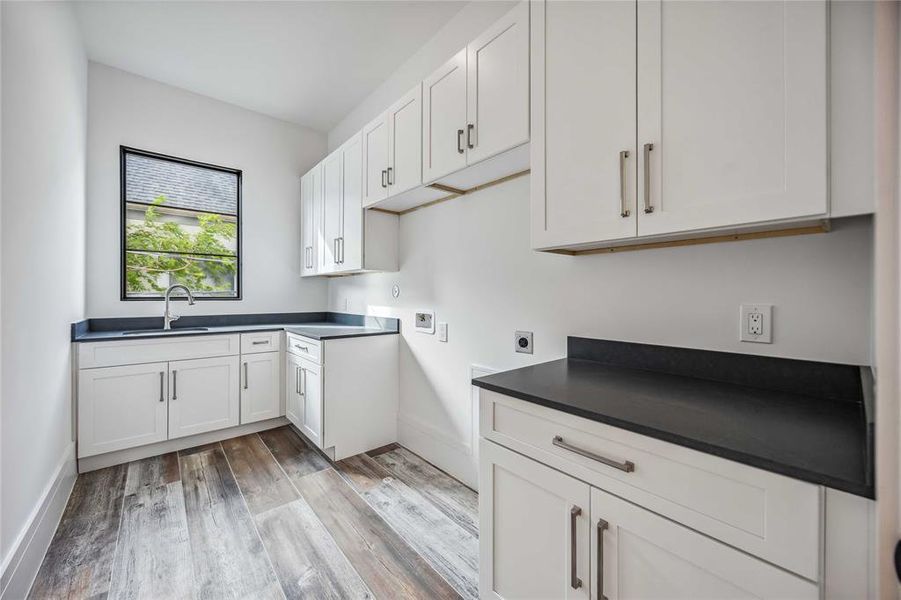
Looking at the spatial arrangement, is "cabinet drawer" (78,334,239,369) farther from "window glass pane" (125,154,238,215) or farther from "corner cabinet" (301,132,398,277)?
"window glass pane" (125,154,238,215)

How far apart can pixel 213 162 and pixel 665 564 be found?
158 inches

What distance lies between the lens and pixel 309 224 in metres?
3.52

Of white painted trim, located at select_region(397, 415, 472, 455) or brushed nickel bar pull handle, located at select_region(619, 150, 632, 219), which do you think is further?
white painted trim, located at select_region(397, 415, 472, 455)

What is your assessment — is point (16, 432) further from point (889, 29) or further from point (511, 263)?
point (889, 29)

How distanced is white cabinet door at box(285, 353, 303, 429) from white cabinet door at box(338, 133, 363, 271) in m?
0.85

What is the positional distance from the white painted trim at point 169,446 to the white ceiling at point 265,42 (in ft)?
9.16

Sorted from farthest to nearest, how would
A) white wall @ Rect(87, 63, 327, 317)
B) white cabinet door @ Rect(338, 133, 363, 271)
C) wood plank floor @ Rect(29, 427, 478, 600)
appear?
white wall @ Rect(87, 63, 327, 317) → white cabinet door @ Rect(338, 133, 363, 271) → wood plank floor @ Rect(29, 427, 478, 600)

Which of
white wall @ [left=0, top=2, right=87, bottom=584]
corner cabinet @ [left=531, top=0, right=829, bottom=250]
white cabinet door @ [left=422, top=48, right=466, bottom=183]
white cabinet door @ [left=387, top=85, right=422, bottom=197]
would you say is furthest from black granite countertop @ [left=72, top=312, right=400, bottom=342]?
corner cabinet @ [left=531, top=0, right=829, bottom=250]

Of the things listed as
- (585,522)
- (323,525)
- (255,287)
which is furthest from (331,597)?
(255,287)

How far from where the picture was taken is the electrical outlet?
193 cm

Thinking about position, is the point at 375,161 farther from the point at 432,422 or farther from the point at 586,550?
the point at 586,550

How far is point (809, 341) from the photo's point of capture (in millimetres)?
1132

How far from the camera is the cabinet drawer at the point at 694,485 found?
718 mm

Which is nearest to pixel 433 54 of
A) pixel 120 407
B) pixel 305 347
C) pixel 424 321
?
pixel 424 321
